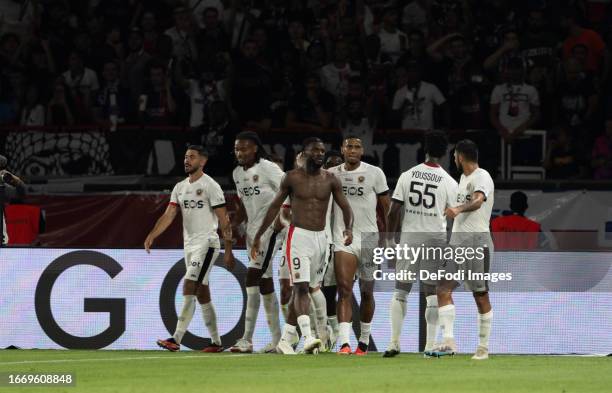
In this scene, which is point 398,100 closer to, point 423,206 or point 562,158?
point 562,158

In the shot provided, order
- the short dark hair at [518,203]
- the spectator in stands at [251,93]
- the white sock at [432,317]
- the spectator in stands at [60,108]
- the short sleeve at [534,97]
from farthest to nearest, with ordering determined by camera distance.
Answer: the spectator in stands at [60,108], the short sleeve at [534,97], the spectator in stands at [251,93], the short dark hair at [518,203], the white sock at [432,317]

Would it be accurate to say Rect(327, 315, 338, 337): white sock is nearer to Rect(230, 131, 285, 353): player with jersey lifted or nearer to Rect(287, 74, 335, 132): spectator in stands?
Rect(230, 131, 285, 353): player with jersey lifted

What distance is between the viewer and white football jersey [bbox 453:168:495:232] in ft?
49.1

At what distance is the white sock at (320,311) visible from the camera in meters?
16.1

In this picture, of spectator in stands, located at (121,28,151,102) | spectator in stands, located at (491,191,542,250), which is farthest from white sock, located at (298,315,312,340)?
spectator in stands, located at (121,28,151,102)

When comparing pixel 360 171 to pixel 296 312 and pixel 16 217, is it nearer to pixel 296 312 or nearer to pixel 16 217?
pixel 296 312

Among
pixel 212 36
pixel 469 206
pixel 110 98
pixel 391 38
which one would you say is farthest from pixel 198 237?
pixel 391 38

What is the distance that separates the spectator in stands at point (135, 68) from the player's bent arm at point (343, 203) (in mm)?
7865

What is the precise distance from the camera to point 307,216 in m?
15.7

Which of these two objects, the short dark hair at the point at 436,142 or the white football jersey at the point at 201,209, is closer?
the short dark hair at the point at 436,142

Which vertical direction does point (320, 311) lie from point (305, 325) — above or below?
above

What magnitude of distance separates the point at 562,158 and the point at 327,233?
6.71m

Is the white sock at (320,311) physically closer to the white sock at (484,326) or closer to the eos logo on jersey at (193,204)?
the eos logo on jersey at (193,204)

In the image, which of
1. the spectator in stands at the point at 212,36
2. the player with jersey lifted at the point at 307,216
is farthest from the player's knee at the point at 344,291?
the spectator in stands at the point at 212,36
